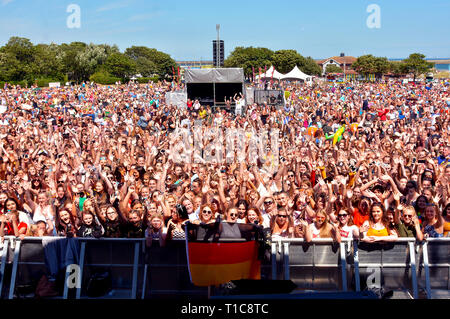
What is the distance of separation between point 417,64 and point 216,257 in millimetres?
84037

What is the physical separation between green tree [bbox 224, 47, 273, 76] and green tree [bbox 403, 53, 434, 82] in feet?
101

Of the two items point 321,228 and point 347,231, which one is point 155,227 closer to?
point 321,228

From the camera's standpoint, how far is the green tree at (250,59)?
98750mm

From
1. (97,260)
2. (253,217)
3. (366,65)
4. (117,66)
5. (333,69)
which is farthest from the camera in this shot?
(333,69)

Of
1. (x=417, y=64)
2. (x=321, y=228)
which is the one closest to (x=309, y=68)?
(x=417, y=64)

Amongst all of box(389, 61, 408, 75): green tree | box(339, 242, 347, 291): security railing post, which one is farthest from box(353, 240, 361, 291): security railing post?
box(389, 61, 408, 75): green tree

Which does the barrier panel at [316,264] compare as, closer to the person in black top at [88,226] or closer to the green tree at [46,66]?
the person in black top at [88,226]

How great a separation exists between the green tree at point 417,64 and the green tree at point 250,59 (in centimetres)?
3077

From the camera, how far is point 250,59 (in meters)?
103

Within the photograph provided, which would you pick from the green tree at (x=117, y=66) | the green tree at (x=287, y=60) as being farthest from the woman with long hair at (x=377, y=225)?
the green tree at (x=287, y=60)

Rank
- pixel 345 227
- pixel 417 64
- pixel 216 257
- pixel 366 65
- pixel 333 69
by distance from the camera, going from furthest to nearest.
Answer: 1. pixel 333 69
2. pixel 366 65
3. pixel 417 64
4. pixel 345 227
5. pixel 216 257
